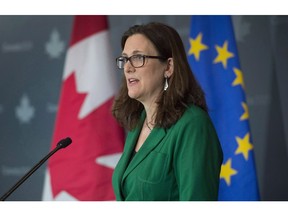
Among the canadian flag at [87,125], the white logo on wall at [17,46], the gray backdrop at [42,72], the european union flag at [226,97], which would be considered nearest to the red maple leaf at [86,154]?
the canadian flag at [87,125]

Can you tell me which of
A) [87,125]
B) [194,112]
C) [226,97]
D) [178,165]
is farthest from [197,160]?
[87,125]

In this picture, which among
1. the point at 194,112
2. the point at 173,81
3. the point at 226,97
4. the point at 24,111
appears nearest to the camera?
the point at 194,112

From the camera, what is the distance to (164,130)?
161cm

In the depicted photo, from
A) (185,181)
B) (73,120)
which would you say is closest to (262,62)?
(73,120)

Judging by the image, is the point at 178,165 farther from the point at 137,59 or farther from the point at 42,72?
the point at 42,72

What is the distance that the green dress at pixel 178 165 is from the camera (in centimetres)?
143

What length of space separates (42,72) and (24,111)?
345 mm

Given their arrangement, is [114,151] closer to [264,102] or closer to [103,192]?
[103,192]

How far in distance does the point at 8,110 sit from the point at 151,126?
2.55 meters

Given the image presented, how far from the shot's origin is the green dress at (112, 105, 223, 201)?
1433 millimetres

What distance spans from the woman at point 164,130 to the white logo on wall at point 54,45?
2.29 m

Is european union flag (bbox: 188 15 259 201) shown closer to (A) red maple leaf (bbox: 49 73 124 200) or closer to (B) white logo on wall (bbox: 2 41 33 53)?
(A) red maple leaf (bbox: 49 73 124 200)

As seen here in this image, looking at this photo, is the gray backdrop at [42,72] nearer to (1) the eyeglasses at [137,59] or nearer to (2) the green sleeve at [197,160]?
(1) the eyeglasses at [137,59]

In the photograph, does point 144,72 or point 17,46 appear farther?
point 17,46
